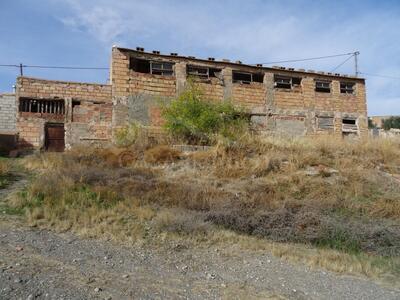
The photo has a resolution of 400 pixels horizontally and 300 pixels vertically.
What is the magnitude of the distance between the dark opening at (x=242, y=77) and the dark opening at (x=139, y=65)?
4774 millimetres

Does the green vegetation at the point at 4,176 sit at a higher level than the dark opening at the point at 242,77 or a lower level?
lower

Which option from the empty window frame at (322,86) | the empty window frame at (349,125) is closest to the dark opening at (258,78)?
the empty window frame at (322,86)

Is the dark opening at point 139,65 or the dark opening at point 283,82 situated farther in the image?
the dark opening at point 283,82

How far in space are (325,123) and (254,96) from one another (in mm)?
4756

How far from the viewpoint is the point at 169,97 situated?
1861cm

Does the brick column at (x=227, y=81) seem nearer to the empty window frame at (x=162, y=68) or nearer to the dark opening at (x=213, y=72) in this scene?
the dark opening at (x=213, y=72)

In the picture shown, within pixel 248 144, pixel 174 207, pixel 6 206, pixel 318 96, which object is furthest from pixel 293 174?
pixel 318 96

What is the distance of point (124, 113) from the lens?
17656mm

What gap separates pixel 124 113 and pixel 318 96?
1139 centimetres

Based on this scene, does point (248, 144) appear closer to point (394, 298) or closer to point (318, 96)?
point (394, 298)

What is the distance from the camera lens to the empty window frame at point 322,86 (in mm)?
21891

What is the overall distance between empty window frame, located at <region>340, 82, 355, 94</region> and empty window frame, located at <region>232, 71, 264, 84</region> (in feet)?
17.5

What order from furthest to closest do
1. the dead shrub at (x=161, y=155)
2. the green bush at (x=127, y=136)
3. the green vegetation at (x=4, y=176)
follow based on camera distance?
the green bush at (x=127, y=136) → the dead shrub at (x=161, y=155) → the green vegetation at (x=4, y=176)

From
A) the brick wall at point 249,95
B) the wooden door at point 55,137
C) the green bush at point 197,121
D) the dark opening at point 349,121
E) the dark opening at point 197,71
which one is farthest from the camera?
the dark opening at point 349,121
